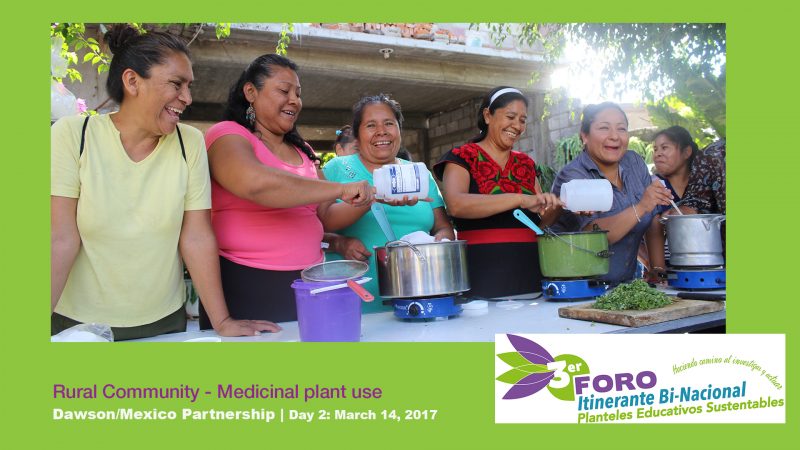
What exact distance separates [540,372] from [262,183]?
1.18 meters

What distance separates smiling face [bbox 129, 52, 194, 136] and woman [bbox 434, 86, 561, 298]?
1321 millimetres

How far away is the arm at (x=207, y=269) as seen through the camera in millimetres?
2189

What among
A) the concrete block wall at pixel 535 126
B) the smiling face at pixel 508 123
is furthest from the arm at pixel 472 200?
the concrete block wall at pixel 535 126

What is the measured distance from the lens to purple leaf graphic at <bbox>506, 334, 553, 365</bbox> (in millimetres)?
1984

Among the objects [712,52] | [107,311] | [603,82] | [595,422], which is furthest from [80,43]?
[712,52]

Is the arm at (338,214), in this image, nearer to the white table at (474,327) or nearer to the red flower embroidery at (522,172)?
the white table at (474,327)

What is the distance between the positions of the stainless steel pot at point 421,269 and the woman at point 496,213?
1.98ft

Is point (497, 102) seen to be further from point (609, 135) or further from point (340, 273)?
point (340, 273)

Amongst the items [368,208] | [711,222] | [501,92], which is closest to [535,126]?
[501,92]

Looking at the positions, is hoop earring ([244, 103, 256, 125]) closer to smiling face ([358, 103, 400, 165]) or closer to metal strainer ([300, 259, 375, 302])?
smiling face ([358, 103, 400, 165])

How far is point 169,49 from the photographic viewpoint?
2.09m

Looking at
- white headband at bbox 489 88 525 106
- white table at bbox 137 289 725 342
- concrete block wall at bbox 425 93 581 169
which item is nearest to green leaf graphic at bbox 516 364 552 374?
white table at bbox 137 289 725 342

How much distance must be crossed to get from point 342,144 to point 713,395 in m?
3.15

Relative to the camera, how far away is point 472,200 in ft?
9.21
